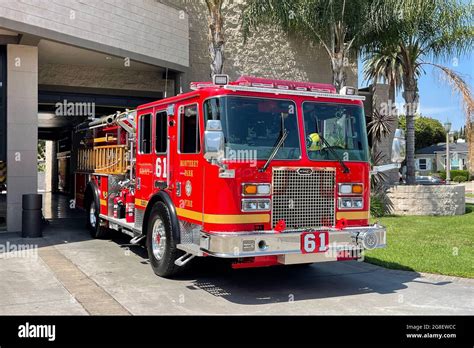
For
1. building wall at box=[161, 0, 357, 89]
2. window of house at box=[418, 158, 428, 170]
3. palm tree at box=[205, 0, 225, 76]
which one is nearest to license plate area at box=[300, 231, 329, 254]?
palm tree at box=[205, 0, 225, 76]

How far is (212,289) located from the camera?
698 cm

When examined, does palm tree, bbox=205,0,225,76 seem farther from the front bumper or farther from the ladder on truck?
the front bumper

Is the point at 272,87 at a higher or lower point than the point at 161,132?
higher

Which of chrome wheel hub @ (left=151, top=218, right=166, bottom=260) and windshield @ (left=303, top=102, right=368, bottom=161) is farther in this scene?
chrome wheel hub @ (left=151, top=218, right=166, bottom=260)

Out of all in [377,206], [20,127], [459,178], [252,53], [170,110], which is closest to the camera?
[170,110]

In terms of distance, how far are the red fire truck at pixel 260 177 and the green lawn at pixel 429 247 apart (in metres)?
2.08

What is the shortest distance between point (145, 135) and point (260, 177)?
297cm

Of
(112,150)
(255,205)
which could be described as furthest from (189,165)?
(112,150)

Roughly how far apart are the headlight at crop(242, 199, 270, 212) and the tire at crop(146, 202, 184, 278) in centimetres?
128

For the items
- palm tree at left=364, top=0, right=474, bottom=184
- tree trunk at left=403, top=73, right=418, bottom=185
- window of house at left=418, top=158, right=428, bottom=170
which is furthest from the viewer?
window of house at left=418, top=158, right=428, bottom=170

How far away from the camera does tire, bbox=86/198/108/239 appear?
10828 millimetres

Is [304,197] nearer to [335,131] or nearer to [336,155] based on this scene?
[336,155]

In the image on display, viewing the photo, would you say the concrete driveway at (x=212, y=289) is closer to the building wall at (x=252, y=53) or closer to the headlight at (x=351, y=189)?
the headlight at (x=351, y=189)

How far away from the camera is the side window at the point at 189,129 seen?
22.1 ft
